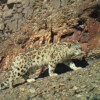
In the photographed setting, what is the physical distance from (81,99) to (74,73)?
2469 mm

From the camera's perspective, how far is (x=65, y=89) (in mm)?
7531

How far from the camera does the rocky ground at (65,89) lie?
22.9 ft

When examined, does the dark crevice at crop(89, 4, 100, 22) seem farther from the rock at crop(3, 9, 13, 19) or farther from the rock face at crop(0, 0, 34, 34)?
the rock at crop(3, 9, 13, 19)

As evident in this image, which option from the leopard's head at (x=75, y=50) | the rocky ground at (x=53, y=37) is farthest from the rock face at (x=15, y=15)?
the leopard's head at (x=75, y=50)

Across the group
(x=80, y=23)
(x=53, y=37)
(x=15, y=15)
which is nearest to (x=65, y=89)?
(x=80, y=23)

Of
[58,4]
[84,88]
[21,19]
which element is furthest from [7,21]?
[84,88]

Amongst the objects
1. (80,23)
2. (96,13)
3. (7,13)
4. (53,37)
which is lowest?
(53,37)

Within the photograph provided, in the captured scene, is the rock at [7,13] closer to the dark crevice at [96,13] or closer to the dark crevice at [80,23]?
the dark crevice at [80,23]

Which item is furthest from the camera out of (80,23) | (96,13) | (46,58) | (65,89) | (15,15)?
(15,15)

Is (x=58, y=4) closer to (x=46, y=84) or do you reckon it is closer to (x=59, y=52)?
(x=59, y=52)

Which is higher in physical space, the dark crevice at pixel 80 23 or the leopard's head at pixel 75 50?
the dark crevice at pixel 80 23

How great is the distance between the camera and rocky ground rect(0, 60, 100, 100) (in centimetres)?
697

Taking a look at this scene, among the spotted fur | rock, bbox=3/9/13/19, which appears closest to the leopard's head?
the spotted fur

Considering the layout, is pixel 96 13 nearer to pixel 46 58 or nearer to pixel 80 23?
pixel 80 23
